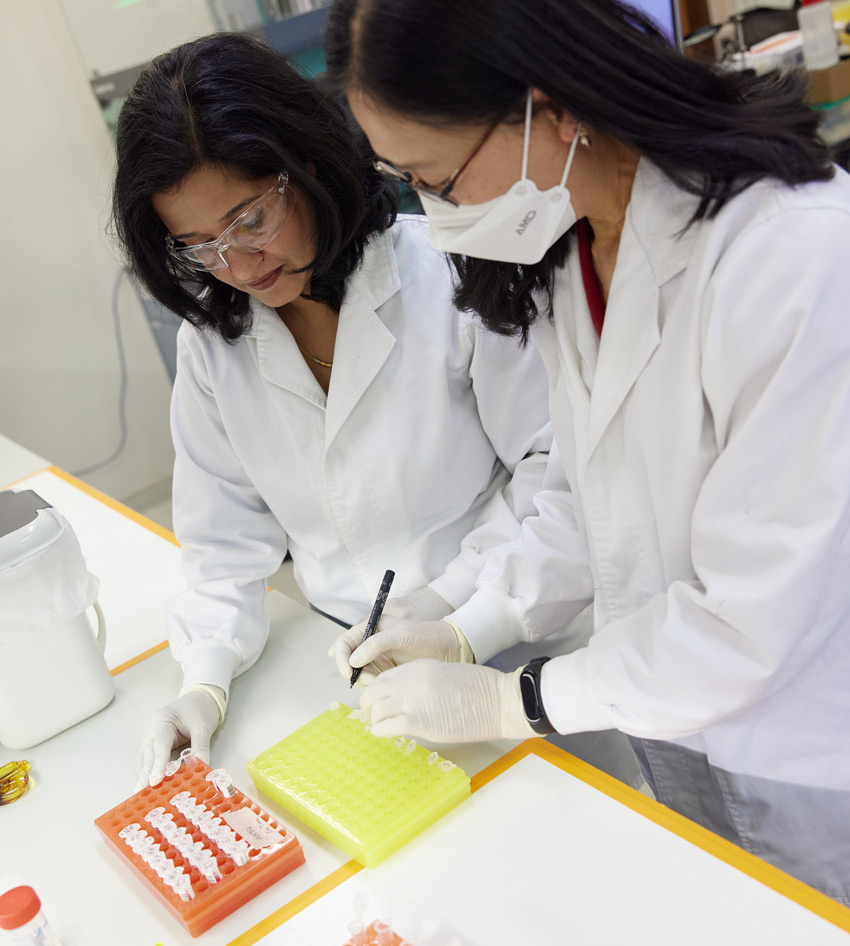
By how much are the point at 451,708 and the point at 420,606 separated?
0.34 metres

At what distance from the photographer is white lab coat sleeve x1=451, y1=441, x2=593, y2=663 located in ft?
4.45

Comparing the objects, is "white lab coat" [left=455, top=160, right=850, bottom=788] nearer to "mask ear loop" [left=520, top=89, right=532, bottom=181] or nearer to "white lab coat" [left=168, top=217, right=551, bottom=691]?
"mask ear loop" [left=520, top=89, right=532, bottom=181]

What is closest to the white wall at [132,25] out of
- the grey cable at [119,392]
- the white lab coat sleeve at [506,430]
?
the grey cable at [119,392]

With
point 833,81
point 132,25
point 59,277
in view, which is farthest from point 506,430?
point 59,277

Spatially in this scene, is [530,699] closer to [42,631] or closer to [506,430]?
[506,430]

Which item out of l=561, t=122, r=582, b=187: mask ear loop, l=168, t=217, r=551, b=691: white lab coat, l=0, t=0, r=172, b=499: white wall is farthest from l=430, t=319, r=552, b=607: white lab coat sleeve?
l=0, t=0, r=172, b=499: white wall

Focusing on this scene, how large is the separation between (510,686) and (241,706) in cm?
46

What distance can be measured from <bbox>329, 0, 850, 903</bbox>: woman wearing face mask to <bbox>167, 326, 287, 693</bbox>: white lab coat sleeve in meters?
0.34

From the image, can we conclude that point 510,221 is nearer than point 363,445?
Yes

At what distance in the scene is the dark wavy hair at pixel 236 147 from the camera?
Result: 4.15ft

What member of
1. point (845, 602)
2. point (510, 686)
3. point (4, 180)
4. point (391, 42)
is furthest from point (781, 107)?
point (4, 180)

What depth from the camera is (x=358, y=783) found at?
1102 mm

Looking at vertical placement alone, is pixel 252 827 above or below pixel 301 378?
below

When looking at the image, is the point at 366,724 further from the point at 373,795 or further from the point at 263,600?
the point at 263,600
